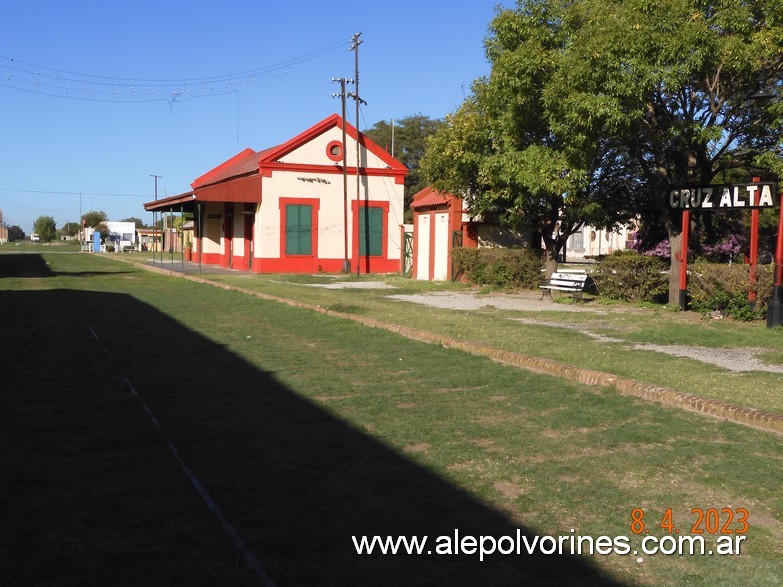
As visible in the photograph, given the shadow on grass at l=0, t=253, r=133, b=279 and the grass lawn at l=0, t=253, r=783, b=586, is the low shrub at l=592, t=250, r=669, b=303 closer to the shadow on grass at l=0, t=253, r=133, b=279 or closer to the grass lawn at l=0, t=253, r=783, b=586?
the grass lawn at l=0, t=253, r=783, b=586

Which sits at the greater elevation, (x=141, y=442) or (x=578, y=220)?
(x=578, y=220)

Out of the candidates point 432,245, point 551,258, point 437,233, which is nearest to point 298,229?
point 432,245

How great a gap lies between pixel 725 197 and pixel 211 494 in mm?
13825

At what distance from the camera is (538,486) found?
5.43 meters

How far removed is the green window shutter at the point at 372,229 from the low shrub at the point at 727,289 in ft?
71.2

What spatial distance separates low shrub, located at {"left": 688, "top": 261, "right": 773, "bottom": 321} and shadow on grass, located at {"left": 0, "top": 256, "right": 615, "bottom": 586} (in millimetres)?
10227

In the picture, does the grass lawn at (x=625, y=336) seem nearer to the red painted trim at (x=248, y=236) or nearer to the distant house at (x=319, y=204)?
the distant house at (x=319, y=204)

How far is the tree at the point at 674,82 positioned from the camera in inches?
605

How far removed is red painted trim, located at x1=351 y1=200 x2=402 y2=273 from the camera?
36969 mm

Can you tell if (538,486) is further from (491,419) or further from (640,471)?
(491,419)

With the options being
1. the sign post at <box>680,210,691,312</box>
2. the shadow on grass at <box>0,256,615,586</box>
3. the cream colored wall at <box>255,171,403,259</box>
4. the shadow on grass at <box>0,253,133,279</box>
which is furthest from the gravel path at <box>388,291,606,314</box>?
the shadow on grass at <box>0,253,133,279</box>

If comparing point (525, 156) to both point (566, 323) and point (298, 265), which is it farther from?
point (298, 265)

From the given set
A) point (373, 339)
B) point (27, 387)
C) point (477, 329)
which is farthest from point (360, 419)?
point (477, 329)

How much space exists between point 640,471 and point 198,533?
3075 mm
